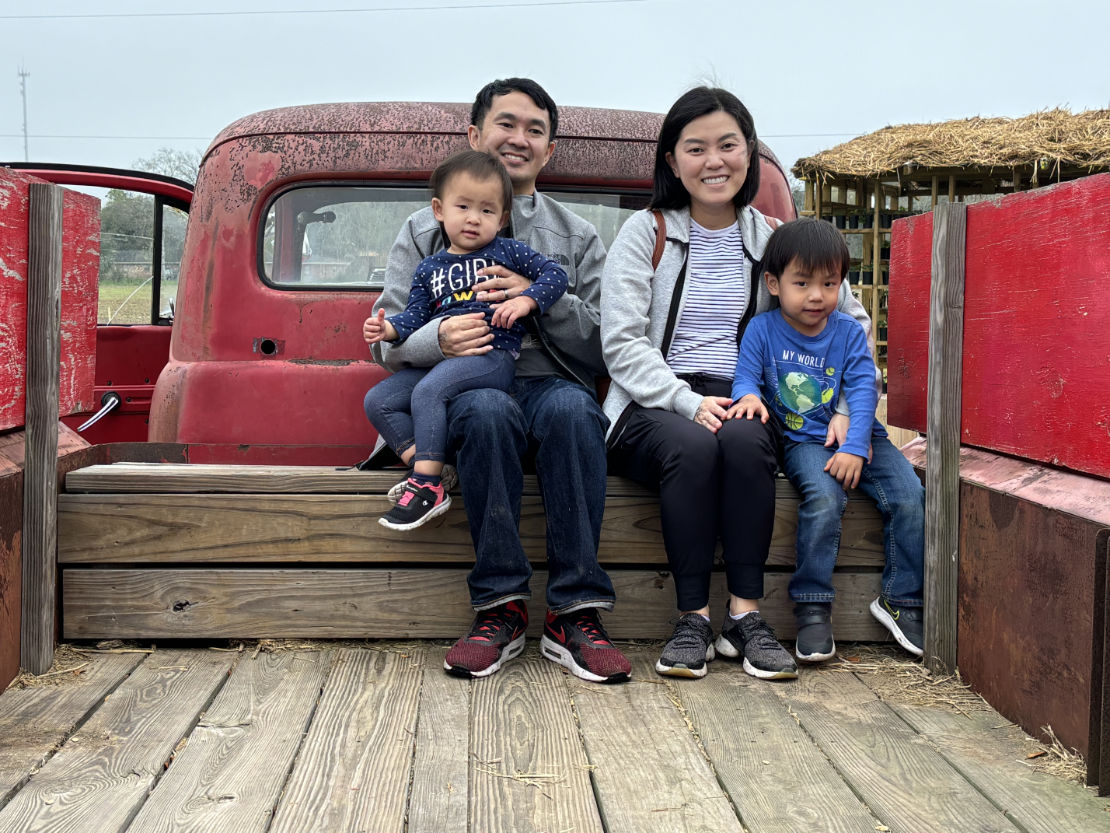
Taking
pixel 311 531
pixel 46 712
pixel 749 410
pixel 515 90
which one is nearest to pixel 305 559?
pixel 311 531

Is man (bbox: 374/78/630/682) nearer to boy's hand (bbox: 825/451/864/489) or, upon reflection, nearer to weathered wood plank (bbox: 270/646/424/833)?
weathered wood plank (bbox: 270/646/424/833)

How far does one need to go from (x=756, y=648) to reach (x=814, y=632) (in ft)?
0.62

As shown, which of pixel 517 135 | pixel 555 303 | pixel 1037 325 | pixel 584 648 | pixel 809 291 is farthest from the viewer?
pixel 517 135

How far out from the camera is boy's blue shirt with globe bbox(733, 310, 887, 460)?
9.34 ft

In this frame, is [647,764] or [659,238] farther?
[659,238]

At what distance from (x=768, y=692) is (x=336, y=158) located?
2146 millimetres

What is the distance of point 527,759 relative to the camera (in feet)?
6.76

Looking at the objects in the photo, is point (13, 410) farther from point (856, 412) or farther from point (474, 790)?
point (856, 412)

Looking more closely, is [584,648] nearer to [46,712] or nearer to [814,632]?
[814,632]

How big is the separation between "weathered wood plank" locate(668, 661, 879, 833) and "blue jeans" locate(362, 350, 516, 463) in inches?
35.3

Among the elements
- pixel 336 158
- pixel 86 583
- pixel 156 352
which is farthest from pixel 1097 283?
pixel 156 352

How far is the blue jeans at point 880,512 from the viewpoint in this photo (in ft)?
8.91

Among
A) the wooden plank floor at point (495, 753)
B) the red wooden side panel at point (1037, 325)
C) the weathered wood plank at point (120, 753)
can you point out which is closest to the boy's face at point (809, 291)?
the red wooden side panel at point (1037, 325)

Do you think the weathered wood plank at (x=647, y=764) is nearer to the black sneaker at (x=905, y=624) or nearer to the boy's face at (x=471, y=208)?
the black sneaker at (x=905, y=624)
